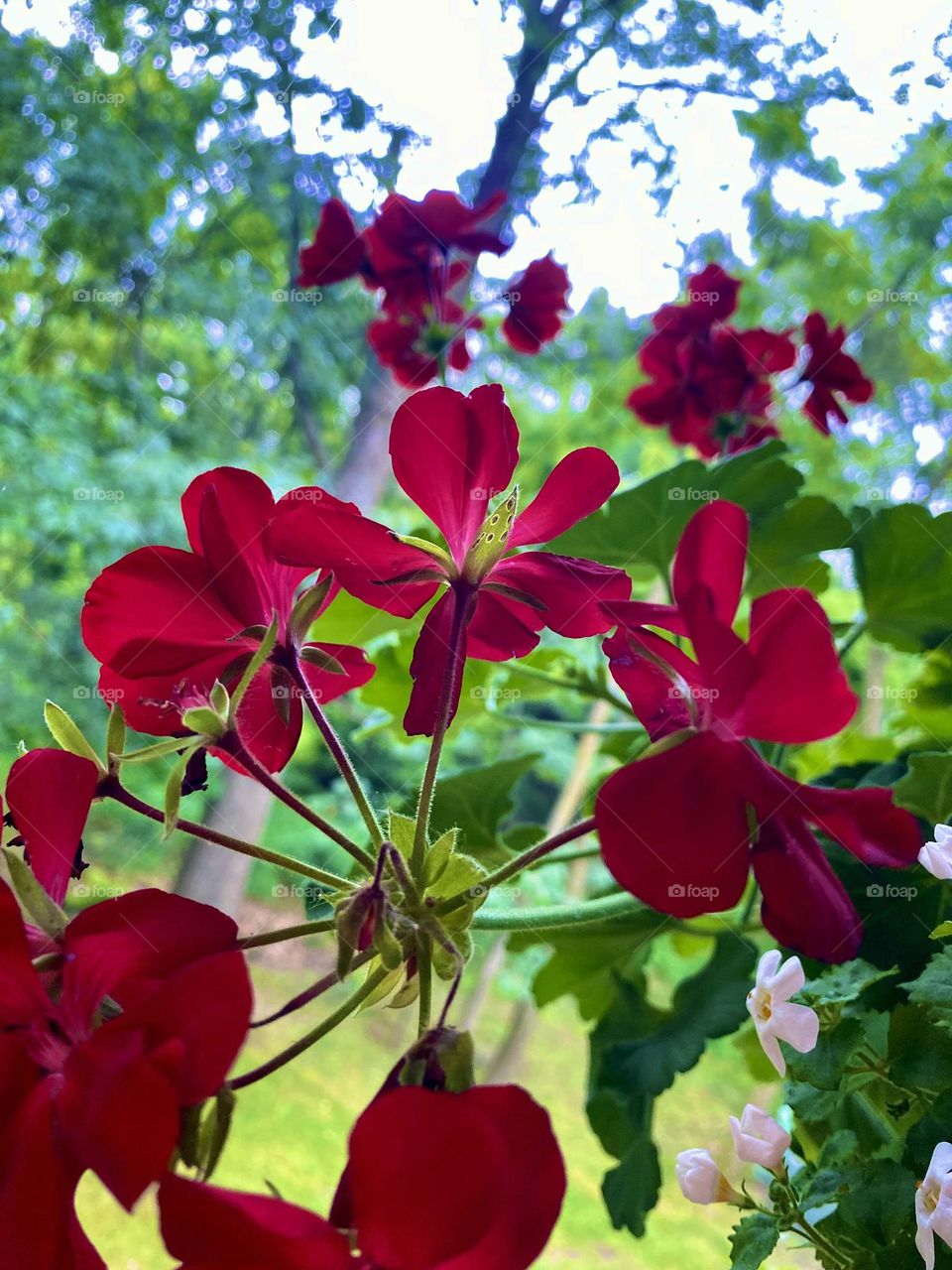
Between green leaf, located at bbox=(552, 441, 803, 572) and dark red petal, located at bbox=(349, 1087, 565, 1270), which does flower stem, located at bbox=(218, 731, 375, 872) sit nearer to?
dark red petal, located at bbox=(349, 1087, 565, 1270)

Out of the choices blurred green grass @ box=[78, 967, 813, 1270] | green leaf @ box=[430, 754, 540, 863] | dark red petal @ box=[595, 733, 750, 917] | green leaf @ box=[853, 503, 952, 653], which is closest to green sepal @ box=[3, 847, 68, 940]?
dark red petal @ box=[595, 733, 750, 917]

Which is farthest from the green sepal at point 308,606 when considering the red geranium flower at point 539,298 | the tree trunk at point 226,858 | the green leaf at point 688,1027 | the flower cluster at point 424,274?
the tree trunk at point 226,858

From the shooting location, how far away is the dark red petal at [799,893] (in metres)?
0.19

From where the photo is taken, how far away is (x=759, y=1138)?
0.23 meters

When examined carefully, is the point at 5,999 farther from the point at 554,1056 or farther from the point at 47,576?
the point at 554,1056

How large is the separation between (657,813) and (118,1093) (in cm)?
10

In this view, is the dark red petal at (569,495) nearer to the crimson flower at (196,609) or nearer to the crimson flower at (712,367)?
the crimson flower at (196,609)

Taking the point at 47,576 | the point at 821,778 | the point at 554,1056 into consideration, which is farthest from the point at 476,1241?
the point at 554,1056

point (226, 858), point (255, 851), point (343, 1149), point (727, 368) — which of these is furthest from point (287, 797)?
point (343, 1149)

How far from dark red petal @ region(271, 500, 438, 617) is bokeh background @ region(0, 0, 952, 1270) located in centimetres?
21

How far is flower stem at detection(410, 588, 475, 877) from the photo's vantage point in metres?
0.21

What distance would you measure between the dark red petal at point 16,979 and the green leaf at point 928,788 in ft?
0.79

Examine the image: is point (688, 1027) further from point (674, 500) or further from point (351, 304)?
point (351, 304)

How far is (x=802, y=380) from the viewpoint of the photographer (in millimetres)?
585
